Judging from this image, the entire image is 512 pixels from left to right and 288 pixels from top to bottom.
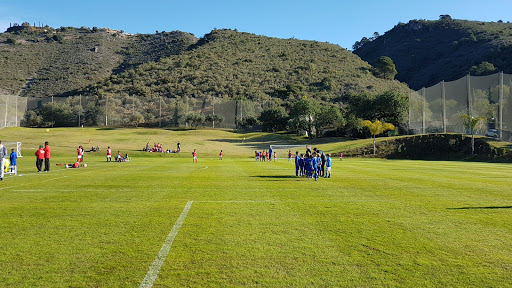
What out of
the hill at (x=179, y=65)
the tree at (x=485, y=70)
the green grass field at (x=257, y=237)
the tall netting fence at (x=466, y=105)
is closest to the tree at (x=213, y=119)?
the hill at (x=179, y=65)

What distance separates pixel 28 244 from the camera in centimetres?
732

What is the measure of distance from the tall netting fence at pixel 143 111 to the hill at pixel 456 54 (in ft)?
273

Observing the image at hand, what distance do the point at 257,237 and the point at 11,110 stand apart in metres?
104

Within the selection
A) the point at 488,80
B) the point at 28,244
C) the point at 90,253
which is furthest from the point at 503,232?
the point at 488,80

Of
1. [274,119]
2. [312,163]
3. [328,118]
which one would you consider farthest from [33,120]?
[312,163]

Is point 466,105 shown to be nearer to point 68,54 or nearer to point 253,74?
point 253,74

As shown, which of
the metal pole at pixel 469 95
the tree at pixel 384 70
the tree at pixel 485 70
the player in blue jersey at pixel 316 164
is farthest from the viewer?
the tree at pixel 384 70

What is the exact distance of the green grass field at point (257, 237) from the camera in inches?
228

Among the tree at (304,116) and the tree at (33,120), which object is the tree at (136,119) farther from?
the tree at (304,116)

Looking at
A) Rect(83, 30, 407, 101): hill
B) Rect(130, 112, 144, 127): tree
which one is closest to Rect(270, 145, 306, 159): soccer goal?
Rect(130, 112, 144, 127): tree

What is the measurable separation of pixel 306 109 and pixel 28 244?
269 feet

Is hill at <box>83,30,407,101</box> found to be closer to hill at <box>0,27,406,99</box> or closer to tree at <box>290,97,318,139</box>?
hill at <box>0,27,406,99</box>

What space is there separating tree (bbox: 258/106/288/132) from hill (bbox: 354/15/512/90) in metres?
73.0

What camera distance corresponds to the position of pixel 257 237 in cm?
802
